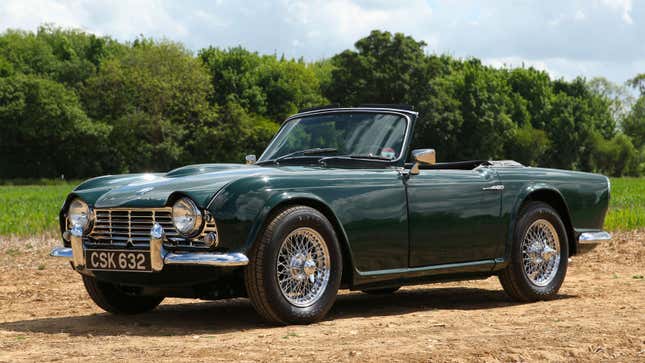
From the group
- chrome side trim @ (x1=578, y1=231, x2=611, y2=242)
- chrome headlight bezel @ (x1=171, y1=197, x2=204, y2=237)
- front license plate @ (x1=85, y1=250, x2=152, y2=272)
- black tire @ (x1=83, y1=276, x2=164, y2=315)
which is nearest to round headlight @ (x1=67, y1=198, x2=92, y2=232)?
front license plate @ (x1=85, y1=250, x2=152, y2=272)

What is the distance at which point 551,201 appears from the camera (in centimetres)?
877

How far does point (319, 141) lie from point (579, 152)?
3345 inches

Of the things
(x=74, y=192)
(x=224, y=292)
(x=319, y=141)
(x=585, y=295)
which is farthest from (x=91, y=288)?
(x=585, y=295)

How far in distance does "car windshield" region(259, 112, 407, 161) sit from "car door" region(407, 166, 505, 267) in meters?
0.42

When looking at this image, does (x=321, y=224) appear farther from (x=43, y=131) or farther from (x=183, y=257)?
(x=43, y=131)

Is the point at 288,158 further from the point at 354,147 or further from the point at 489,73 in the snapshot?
the point at 489,73

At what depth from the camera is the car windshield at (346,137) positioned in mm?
7723

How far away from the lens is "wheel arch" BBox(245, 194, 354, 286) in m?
6.29

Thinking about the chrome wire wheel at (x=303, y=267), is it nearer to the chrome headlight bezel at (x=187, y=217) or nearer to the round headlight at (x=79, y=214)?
the chrome headlight bezel at (x=187, y=217)

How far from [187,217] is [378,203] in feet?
4.96

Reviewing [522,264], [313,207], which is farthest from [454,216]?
[313,207]

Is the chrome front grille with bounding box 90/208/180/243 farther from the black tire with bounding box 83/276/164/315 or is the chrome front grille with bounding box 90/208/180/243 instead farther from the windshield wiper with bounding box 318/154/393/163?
the windshield wiper with bounding box 318/154/393/163

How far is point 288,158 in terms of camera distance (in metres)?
7.90

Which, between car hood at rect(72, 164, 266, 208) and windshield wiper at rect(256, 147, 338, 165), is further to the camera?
windshield wiper at rect(256, 147, 338, 165)
